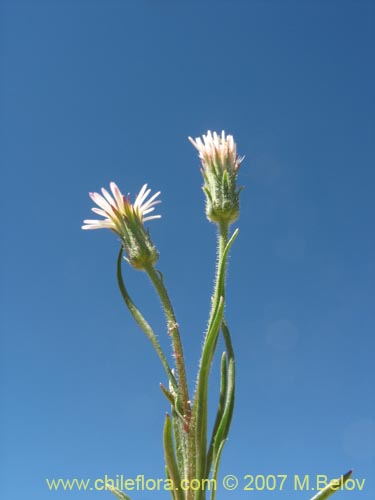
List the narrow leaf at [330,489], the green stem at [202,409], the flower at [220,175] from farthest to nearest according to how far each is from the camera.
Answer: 1. the flower at [220,175]
2. the green stem at [202,409]
3. the narrow leaf at [330,489]

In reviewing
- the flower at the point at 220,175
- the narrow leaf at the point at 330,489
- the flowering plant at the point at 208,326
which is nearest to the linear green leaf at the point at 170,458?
the flowering plant at the point at 208,326

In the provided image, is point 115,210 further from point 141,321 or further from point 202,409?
point 202,409

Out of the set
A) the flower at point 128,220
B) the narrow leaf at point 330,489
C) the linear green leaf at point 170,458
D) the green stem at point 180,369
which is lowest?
the narrow leaf at point 330,489

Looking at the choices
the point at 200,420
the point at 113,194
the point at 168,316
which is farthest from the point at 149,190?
the point at 200,420

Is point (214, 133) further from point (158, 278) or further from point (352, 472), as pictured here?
point (352, 472)

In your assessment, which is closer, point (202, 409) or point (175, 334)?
point (202, 409)

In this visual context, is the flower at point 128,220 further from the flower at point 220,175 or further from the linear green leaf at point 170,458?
the linear green leaf at point 170,458

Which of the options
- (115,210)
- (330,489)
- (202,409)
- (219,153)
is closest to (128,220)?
(115,210)

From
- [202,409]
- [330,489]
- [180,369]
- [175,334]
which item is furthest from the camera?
[175,334]
